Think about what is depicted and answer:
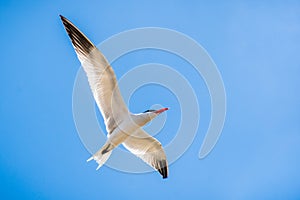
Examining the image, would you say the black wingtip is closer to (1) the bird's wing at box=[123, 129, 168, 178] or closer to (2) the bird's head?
(2) the bird's head

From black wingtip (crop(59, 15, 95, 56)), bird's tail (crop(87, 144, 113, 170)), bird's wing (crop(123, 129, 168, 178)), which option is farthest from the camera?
bird's wing (crop(123, 129, 168, 178))

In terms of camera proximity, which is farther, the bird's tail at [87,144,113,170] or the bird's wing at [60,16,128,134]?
the bird's tail at [87,144,113,170]

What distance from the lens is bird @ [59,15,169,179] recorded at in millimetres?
5723

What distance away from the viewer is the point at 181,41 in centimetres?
672

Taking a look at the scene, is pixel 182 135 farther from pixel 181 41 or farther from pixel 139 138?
pixel 181 41

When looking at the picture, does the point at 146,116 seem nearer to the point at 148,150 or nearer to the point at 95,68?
the point at 148,150

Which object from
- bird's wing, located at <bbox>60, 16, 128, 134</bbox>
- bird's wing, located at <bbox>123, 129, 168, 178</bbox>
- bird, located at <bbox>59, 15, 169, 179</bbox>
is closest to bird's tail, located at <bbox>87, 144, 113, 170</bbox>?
bird, located at <bbox>59, 15, 169, 179</bbox>

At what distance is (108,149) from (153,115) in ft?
2.41

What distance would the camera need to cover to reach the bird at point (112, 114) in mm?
5723

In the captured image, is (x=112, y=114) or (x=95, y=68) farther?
(x=112, y=114)

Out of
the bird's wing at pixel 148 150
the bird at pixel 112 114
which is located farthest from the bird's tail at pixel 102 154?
the bird's wing at pixel 148 150

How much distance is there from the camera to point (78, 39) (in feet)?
18.8

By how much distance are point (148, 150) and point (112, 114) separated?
2.53ft

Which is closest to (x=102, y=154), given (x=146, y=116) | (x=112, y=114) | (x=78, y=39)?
(x=112, y=114)
